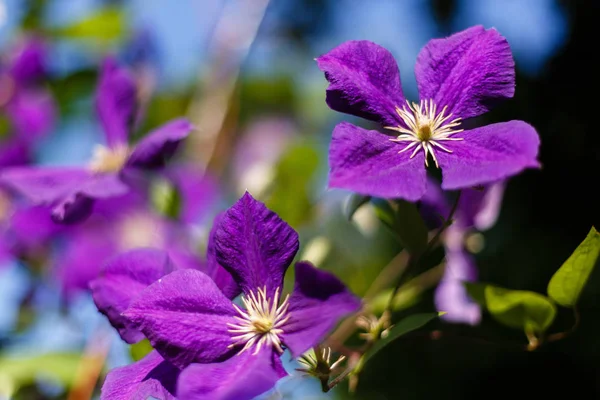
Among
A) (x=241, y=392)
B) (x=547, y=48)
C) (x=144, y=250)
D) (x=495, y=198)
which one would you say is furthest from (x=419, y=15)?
(x=241, y=392)

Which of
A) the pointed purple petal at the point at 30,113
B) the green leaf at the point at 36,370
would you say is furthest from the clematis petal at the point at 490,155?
the pointed purple petal at the point at 30,113

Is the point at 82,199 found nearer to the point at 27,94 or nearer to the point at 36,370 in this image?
the point at 36,370

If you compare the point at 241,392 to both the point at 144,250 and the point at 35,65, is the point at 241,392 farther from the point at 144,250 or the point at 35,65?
the point at 35,65

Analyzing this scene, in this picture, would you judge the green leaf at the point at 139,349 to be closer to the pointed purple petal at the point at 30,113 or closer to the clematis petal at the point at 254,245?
the clematis petal at the point at 254,245

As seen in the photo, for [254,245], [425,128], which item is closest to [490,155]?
[425,128]

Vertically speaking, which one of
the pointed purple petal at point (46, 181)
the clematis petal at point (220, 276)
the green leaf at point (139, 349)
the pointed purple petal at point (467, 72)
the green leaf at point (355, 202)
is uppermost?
the pointed purple petal at point (46, 181)
